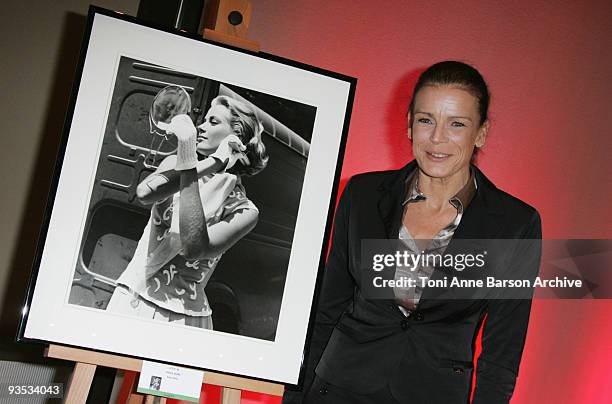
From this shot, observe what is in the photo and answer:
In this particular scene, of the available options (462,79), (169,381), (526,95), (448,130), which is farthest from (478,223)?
(526,95)

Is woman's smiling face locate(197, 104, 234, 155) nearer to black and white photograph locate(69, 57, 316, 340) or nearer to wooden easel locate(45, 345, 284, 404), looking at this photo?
black and white photograph locate(69, 57, 316, 340)

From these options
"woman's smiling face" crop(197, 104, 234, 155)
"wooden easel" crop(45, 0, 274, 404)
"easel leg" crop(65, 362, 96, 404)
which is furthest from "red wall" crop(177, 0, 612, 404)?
"easel leg" crop(65, 362, 96, 404)

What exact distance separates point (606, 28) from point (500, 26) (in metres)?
0.44

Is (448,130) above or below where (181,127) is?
above

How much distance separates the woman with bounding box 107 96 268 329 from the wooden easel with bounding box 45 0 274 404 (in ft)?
0.43

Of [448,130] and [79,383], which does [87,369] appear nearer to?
[79,383]

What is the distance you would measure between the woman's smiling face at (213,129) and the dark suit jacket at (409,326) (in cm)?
42

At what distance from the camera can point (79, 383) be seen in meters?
1.83

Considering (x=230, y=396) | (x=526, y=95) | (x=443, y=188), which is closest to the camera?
(x=230, y=396)

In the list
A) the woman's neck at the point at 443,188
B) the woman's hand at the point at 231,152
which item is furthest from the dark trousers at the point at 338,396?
the woman's hand at the point at 231,152

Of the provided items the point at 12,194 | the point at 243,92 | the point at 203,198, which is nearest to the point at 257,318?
the point at 203,198

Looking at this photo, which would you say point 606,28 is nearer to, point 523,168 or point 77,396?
point 523,168

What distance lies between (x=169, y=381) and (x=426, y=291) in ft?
2.34

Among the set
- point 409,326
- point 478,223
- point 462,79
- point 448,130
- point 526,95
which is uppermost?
point 526,95
